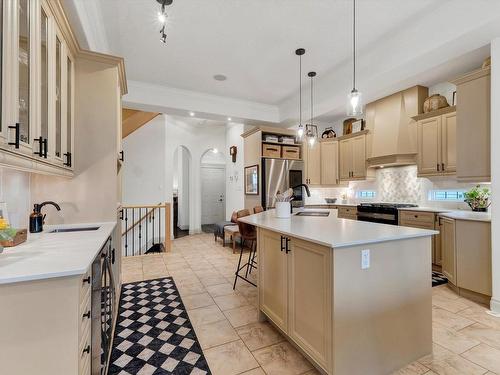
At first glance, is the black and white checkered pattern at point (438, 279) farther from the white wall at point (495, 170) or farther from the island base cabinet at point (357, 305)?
the island base cabinet at point (357, 305)

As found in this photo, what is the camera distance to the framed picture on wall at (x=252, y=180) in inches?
212

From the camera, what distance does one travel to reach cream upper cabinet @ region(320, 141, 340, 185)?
18.6ft

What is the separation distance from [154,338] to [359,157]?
15.4ft

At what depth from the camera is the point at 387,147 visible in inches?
176

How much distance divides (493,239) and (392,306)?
1821 millimetres

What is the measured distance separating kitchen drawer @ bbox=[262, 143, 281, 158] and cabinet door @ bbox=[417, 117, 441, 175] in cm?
255

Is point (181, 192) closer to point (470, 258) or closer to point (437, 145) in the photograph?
point (437, 145)

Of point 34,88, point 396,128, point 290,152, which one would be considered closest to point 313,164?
point 290,152

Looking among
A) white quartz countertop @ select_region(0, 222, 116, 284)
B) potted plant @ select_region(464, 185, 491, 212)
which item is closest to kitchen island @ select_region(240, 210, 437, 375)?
white quartz countertop @ select_region(0, 222, 116, 284)

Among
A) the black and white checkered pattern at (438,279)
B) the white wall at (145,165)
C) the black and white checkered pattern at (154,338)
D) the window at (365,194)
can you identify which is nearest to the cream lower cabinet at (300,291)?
the black and white checkered pattern at (154,338)

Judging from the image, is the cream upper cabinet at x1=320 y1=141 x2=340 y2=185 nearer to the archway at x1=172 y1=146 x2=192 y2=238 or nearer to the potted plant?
the potted plant

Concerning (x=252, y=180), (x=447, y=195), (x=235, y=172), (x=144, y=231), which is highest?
(x=235, y=172)

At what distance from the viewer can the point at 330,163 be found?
5.71 m

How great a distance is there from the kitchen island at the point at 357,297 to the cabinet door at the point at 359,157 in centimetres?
345
